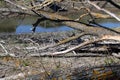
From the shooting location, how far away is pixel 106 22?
67.4 feet

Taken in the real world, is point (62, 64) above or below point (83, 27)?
below

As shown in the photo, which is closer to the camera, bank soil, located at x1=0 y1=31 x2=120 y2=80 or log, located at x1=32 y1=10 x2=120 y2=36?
bank soil, located at x1=0 y1=31 x2=120 y2=80

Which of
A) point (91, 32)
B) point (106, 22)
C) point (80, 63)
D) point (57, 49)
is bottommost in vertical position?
point (106, 22)

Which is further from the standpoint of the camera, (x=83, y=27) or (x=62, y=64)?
(x=62, y=64)

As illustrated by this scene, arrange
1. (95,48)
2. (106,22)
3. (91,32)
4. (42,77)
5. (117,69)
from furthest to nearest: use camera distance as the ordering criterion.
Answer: (106,22) → (95,48) → (91,32) → (117,69) → (42,77)

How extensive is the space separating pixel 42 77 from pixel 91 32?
1539 millimetres

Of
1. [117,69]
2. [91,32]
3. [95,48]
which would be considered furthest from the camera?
[95,48]

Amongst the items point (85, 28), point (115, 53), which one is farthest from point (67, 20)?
point (115, 53)

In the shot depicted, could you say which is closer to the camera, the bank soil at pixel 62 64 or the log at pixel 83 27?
the bank soil at pixel 62 64

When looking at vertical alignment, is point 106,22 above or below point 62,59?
below

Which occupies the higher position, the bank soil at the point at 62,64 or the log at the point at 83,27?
the log at the point at 83,27

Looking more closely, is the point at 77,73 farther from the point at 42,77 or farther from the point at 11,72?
the point at 11,72

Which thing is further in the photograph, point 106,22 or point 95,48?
point 106,22

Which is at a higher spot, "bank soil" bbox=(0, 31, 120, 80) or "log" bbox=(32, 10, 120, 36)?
"log" bbox=(32, 10, 120, 36)
